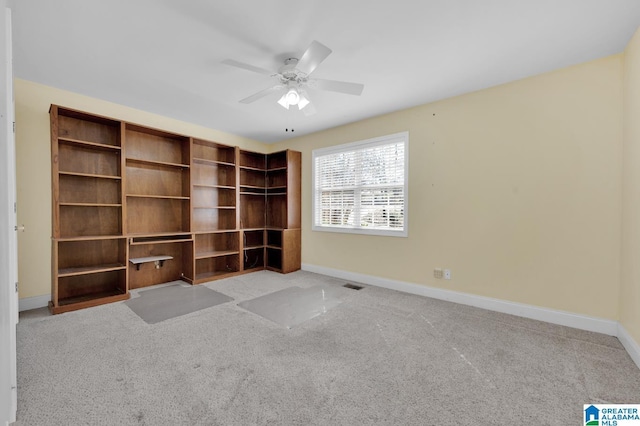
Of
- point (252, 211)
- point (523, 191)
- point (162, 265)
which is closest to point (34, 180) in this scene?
point (162, 265)

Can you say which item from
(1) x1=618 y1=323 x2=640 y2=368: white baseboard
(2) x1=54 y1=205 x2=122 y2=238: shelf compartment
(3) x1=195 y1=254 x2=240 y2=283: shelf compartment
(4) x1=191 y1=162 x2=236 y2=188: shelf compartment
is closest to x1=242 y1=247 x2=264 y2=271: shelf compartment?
(3) x1=195 y1=254 x2=240 y2=283: shelf compartment

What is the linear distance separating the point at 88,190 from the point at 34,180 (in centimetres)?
49

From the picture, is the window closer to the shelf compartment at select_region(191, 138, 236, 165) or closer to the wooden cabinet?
the shelf compartment at select_region(191, 138, 236, 165)

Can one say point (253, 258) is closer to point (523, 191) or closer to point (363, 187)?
point (363, 187)

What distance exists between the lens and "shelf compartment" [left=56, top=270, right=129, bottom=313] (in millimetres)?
3188

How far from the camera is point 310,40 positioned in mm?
2256

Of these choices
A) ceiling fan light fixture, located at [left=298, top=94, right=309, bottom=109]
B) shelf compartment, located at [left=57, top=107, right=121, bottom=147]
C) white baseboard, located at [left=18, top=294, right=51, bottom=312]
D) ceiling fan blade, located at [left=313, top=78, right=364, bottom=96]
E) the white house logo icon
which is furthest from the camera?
shelf compartment, located at [left=57, top=107, right=121, bottom=147]

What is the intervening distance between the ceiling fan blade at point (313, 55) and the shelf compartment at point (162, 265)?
3141 mm

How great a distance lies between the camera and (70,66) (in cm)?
271

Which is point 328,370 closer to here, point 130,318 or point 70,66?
point 130,318

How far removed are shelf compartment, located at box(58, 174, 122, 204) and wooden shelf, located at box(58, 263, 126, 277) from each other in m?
0.83

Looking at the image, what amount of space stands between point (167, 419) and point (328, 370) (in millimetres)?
1017

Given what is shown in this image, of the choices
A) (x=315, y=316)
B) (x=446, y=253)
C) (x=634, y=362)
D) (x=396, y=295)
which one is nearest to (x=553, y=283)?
(x=634, y=362)

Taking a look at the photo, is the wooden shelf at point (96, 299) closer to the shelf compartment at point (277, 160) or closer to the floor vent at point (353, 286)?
the floor vent at point (353, 286)
